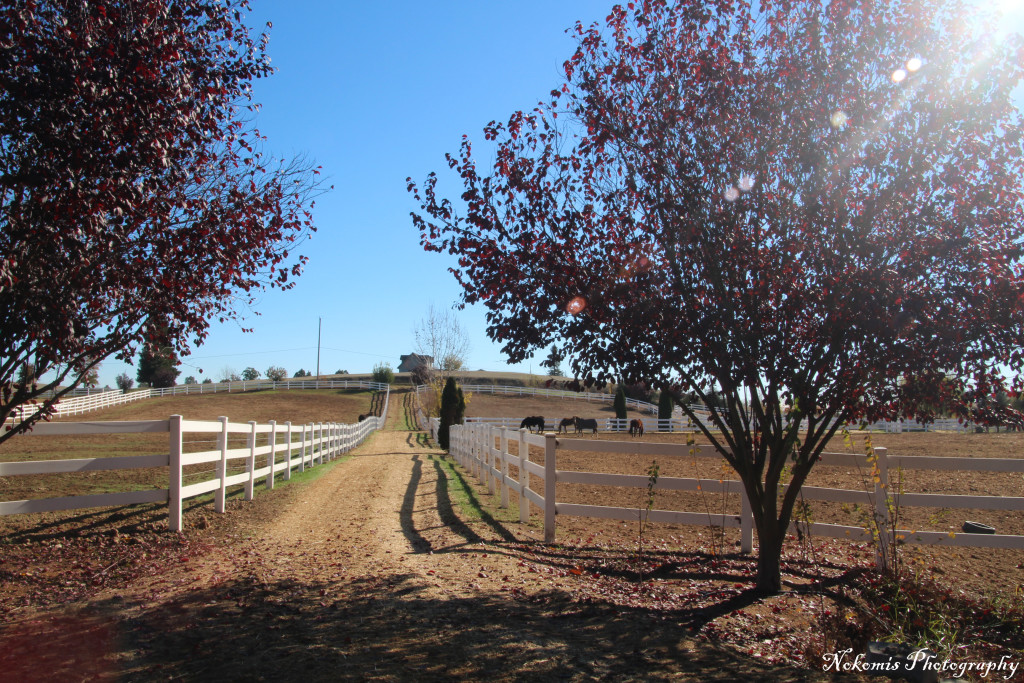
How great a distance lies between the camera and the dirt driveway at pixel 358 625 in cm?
414

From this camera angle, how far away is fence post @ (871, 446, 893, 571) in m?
6.84

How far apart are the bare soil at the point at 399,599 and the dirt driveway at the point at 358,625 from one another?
0.07 ft

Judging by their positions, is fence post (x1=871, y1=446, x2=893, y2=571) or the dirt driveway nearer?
the dirt driveway

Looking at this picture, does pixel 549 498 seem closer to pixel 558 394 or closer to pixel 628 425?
pixel 628 425

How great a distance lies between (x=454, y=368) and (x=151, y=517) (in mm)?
39816

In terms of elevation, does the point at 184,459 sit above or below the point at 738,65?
below

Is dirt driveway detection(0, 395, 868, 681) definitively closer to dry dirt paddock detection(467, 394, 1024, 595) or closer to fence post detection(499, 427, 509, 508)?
A: dry dirt paddock detection(467, 394, 1024, 595)

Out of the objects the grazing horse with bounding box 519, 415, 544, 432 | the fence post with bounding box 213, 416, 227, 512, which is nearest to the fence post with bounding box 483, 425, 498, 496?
the fence post with bounding box 213, 416, 227, 512

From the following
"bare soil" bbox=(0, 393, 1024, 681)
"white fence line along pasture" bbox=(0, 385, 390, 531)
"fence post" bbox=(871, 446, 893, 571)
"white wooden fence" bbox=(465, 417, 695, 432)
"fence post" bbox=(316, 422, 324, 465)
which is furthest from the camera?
"white wooden fence" bbox=(465, 417, 695, 432)

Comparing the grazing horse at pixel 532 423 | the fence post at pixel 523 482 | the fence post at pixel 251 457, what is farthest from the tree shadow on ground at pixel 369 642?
the grazing horse at pixel 532 423

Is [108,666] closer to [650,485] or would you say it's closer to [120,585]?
[120,585]

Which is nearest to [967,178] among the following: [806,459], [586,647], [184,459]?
[806,459]

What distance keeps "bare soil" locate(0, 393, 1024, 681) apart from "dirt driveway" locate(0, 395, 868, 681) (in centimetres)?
2

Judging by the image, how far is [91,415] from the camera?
49031 mm
